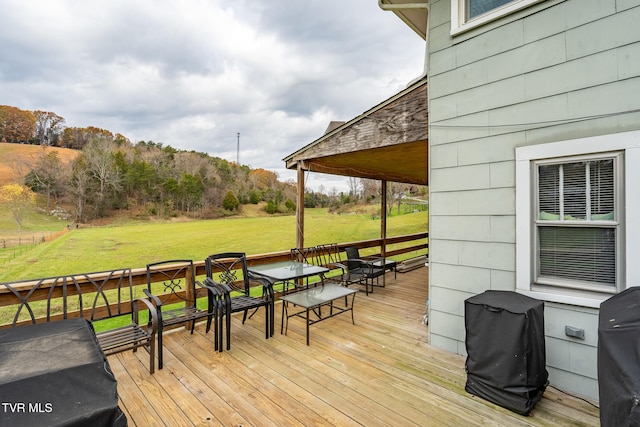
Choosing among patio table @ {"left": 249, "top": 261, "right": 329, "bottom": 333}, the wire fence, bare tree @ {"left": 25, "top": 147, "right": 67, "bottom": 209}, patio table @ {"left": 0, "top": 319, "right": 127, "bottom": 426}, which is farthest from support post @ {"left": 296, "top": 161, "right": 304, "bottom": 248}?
bare tree @ {"left": 25, "top": 147, "right": 67, "bottom": 209}

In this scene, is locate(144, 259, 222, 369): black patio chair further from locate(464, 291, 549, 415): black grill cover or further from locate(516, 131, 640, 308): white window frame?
locate(516, 131, 640, 308): white window frame

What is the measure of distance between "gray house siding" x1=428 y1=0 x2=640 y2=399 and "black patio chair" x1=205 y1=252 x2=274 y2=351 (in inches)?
74.2

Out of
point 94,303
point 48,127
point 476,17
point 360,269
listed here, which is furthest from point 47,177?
point 476,17

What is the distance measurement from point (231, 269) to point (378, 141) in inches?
103

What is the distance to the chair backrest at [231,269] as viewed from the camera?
3886 mm

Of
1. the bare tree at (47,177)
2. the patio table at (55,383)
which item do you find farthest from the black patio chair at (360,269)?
the bare tree at (47,177)

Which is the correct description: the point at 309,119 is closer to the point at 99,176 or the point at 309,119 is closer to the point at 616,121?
the point at 99,176

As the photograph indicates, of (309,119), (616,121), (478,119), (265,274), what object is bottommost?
(265,274)

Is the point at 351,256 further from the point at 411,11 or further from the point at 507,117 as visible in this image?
the point at 411,11

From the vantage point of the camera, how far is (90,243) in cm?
1329

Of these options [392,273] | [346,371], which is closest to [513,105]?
[346,371]

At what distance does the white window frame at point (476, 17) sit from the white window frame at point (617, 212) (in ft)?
4.05

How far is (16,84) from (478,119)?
2180 centimetres

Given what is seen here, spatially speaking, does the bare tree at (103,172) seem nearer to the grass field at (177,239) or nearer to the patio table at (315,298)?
the grass field at (177,239)
